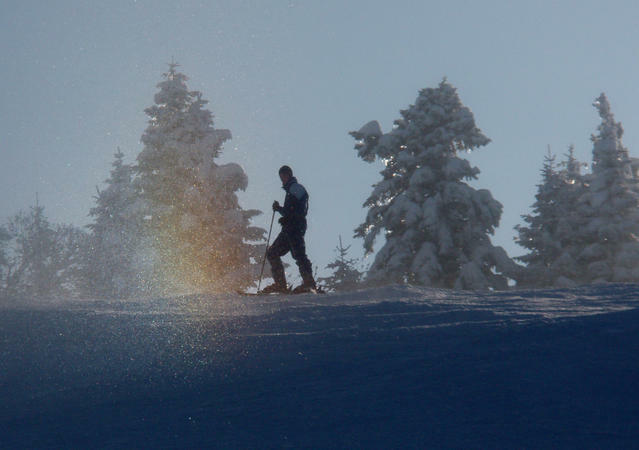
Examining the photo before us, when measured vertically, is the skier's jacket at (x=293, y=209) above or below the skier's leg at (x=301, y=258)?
above

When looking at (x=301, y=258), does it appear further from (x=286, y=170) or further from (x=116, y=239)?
(x=116, y=239)

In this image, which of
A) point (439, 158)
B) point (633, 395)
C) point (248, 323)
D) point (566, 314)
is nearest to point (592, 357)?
point (633, 395)

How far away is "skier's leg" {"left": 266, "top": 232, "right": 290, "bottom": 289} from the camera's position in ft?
33.3

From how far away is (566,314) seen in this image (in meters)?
5.77

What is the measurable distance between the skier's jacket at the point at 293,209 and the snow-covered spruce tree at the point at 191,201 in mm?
16722

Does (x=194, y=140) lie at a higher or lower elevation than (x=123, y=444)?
higher

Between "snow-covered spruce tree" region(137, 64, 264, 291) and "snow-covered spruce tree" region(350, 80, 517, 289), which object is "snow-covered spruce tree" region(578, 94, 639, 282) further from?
"snow-covered spruce tree" region(137, 64, 264, 291)

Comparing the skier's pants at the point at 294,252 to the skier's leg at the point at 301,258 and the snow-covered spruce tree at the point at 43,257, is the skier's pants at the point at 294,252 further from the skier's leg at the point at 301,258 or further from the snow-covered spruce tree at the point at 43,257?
the snow-covered spruce tree at the point at 43,257

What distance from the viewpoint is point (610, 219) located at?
27.5 m

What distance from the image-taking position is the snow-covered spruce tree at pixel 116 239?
3112cm

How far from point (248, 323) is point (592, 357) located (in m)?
3.13

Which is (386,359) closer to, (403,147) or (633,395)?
(633,395)

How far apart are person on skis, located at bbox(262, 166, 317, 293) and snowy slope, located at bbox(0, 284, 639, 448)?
3.60 metres

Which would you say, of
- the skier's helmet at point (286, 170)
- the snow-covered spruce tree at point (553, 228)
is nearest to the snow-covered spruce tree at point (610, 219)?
the snow-covered spruce tree at point (553, 228)
